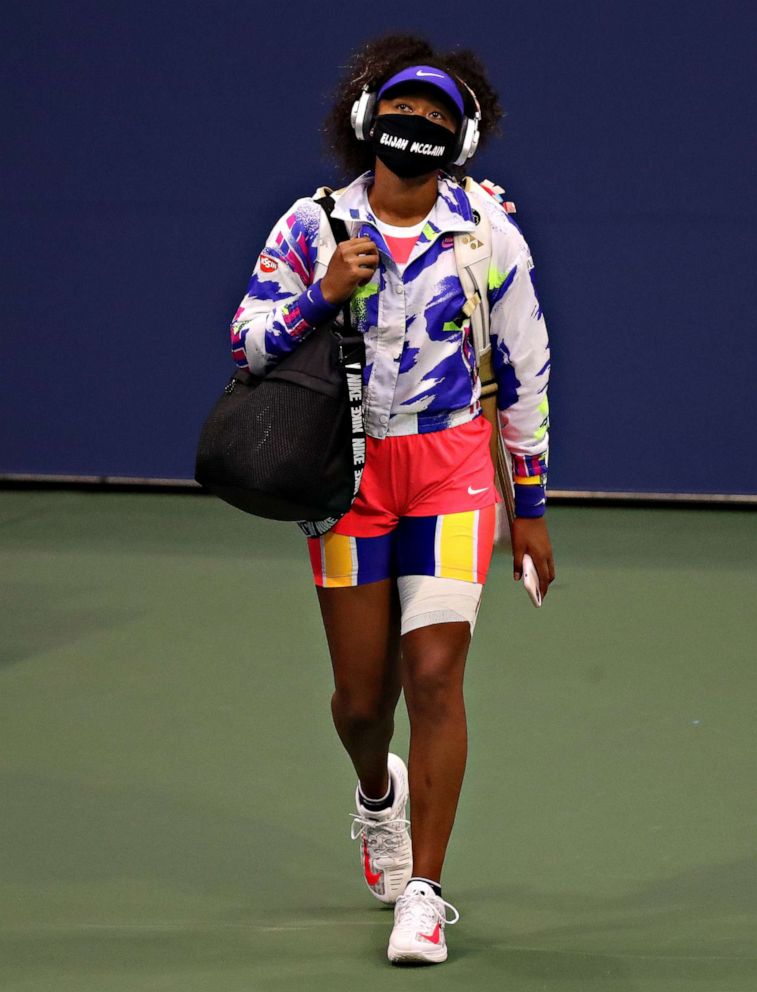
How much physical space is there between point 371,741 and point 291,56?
5.50m

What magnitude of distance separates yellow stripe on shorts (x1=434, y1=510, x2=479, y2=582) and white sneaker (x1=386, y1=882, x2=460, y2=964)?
665 millimetres

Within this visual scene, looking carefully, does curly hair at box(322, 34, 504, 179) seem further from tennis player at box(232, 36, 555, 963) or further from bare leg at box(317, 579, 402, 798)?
bare leg at box(317, 579, 402, 798)

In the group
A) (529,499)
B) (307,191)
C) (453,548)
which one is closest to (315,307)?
(453,548)

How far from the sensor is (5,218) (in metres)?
8.56

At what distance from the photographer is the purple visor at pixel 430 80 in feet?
10.7

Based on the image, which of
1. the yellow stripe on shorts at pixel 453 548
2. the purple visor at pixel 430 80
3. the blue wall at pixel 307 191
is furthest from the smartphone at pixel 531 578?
the blue wall at pixel 307 191

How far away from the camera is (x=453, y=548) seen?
11.1 ft

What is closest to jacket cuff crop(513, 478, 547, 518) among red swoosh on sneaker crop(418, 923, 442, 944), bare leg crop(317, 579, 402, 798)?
bare leg crop(317, 579, 402, 798)

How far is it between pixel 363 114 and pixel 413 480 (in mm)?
791

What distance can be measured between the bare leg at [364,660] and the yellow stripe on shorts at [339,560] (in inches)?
0.8

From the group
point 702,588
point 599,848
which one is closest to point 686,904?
point 599,848

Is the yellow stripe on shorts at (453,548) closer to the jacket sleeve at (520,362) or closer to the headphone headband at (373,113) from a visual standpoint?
the jacket sleeve at (520,362)

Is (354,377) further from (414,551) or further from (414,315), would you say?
(414,551)

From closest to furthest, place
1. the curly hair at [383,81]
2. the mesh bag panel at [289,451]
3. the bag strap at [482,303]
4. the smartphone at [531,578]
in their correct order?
the mesh bag panel at [289,451], the bag strap at [482,303], the curly hair at [383,81], the smartphone at [531,578]
